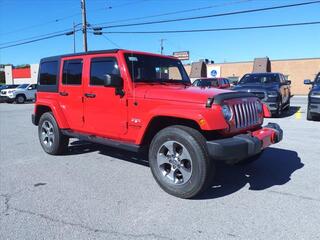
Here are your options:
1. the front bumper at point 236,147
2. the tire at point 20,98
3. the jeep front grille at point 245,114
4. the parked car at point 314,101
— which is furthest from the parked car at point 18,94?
the front bumper at point 236,147

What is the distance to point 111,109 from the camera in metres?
5.64

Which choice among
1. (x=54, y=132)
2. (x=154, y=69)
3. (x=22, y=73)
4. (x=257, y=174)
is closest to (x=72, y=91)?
(x=54, y=132)

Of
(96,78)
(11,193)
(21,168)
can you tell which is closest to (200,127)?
(96,78)

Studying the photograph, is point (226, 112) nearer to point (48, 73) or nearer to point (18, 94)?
point (48, 73)

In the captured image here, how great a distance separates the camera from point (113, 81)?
17.2 ft

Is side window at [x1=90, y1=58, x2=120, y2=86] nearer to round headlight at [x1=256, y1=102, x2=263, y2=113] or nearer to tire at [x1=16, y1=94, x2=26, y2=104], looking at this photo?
round headlight at [x1=256, y1=102, x2=263, y2=113]

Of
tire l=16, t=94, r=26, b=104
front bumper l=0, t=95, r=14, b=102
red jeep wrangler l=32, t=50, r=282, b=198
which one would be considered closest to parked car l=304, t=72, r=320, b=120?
red jeep wrangler l=32, t=50, r=282, b=198

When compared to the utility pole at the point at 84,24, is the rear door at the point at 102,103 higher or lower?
lower

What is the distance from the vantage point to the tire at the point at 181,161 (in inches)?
173

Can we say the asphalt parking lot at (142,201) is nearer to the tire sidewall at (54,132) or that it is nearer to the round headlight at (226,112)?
the tire sidewall at (54,132)

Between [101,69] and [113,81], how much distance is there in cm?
77

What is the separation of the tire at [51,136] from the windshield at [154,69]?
237 cm

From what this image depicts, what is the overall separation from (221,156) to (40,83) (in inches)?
192

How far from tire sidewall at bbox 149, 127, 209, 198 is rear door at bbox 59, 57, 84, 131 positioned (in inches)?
82.1
